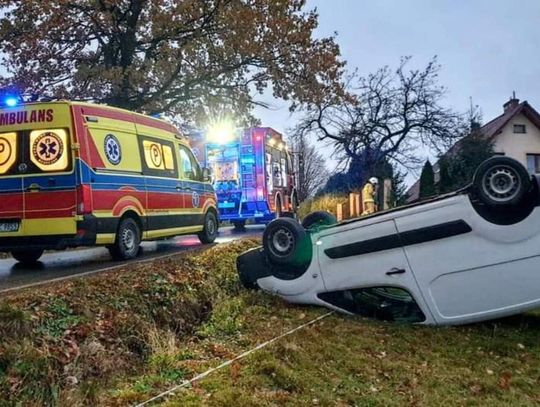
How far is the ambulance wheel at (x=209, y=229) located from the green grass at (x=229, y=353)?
18.7ft

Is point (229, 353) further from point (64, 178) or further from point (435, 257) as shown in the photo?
point (64, 178)

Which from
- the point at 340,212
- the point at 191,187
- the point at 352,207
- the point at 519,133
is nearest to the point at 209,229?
the point at 191,187

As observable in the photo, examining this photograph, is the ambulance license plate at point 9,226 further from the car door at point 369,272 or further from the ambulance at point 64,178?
the car door at point 369,272

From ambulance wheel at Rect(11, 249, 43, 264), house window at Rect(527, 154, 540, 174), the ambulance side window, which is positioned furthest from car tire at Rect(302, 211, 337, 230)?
house window at Rect(527, 154, 540, 174)

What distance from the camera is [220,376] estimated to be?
188 inches

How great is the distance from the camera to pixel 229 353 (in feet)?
18.0

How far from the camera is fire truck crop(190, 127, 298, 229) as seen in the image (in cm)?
1856

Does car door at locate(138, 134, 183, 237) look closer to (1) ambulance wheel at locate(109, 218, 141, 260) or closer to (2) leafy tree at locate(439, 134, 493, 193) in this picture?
(1) ambulance wheel at locate(109, 218, 141, 260)

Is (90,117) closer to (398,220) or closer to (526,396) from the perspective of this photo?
(398,220)

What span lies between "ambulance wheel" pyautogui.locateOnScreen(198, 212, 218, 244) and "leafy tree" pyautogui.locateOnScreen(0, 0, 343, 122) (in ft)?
23.0

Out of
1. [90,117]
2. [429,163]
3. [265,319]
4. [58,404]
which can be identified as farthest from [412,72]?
[58,404]

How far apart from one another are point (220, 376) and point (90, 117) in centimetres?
580

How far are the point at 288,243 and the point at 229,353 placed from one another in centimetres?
213

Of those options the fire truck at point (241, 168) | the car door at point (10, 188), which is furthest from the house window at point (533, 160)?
the car door at point (10, 188)
